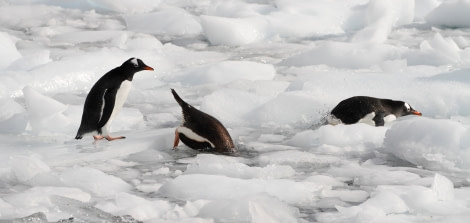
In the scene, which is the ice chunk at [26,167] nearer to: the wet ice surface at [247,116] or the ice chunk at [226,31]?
the wet ice surface at [247,116]

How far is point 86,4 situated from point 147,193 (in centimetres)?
740

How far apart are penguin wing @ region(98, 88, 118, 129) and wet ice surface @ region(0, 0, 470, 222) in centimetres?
15

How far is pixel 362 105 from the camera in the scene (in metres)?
5.62

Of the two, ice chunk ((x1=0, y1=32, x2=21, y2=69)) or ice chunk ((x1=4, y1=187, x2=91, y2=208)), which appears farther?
ice chunk ((x1=0, y1=32, x2=21, y2=69))

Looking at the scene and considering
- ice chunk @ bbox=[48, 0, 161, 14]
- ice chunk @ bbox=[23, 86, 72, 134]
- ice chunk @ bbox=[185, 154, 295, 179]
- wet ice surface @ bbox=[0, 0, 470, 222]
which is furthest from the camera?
ice chunk @ bbox=[48, 0, 161, 14]

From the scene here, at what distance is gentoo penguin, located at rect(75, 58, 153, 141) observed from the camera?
5176 millimetres

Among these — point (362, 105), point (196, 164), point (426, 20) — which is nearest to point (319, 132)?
point (362, 105)

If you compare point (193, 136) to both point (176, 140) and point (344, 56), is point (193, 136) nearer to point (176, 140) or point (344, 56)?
point (176, 140)

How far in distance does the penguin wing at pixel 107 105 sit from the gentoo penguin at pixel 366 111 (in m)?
1.39

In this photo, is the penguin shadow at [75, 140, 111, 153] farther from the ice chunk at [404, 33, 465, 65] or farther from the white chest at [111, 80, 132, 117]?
the ice chunk at [404, 33, 465, 65]

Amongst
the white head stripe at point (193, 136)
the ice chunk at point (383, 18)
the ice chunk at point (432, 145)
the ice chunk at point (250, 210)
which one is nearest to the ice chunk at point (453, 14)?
the ice chunk at point (383, 18)

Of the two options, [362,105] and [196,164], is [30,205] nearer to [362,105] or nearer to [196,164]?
[196,164]

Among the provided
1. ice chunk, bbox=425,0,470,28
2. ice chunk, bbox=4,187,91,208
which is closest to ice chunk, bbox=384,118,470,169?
ice chunk, bbox=4,187,91,208

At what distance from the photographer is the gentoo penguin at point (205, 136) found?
15.8 ft
